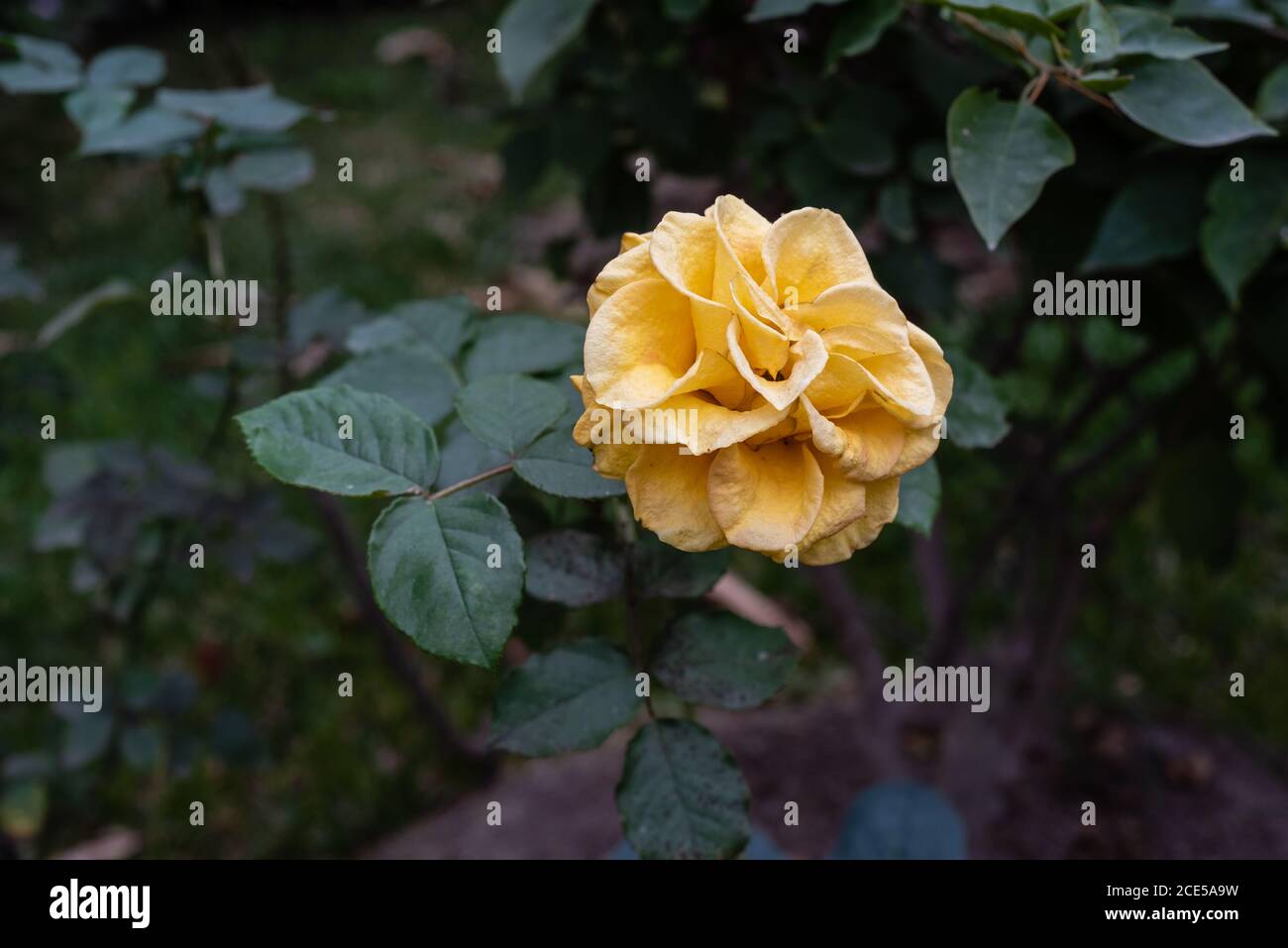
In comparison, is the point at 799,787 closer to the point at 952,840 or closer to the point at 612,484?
the point at 952,840

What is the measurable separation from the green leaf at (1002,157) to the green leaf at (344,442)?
0.45 m

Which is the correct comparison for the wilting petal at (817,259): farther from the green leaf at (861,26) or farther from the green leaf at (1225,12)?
the green leaf at (1225,12)

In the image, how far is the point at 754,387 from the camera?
2.10 feet

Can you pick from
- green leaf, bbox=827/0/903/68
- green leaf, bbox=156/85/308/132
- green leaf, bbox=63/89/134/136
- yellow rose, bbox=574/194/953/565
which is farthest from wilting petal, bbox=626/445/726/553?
green leaf, bbox=63/89/134/136

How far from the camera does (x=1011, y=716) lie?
182 centimetres

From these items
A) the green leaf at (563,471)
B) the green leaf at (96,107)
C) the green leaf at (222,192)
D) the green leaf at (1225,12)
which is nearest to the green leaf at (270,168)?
the green leaf at (222,192)

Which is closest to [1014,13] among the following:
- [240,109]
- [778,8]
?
[778,8]

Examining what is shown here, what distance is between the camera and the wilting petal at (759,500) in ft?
2.15

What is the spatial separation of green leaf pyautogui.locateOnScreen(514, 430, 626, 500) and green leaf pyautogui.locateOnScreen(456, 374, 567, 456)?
0.04ft

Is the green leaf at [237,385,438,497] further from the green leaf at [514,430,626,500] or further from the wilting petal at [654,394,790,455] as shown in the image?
the wilting petal at [654,394,790,455]

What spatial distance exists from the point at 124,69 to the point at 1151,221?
114 cm

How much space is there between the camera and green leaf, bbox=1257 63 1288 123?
0.98 meters
